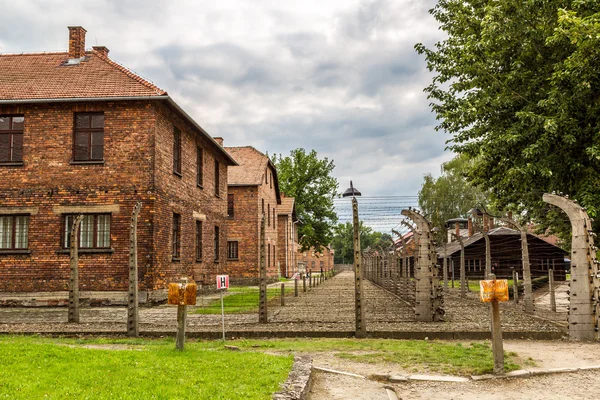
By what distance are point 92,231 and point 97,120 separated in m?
3.86

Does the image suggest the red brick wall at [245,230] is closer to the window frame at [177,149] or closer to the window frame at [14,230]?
the window frame at [177,149]

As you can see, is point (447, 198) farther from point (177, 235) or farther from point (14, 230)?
point (14, 230)

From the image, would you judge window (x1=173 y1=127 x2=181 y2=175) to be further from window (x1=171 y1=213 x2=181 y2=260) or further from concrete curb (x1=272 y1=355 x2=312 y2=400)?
concrete curb (x1=272 y1=355 x2=312 y2=400)

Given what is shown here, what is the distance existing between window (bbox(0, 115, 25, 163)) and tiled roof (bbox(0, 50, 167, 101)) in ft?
2.81

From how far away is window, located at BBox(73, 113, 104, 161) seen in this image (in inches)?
778

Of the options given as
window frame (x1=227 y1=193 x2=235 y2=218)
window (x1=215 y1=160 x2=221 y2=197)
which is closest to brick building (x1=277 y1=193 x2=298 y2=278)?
window frame (x1=227 y1=193 x2=235 y2=218)

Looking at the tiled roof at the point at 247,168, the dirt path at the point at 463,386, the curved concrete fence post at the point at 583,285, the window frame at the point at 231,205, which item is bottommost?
the dirt path at the point at 463,386

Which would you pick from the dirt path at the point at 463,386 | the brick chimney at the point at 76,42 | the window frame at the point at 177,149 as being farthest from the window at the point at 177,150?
the dirt path at the point at 463,386

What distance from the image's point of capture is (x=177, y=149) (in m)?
22.6

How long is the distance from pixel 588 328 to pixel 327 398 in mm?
6845

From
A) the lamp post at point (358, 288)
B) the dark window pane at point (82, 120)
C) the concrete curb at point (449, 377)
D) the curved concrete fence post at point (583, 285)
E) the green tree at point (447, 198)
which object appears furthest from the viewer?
the green tree at point (447, 198)

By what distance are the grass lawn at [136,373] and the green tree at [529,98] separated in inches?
437

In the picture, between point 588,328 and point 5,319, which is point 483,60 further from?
point 5,319

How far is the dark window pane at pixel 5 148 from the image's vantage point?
19.9 metres
